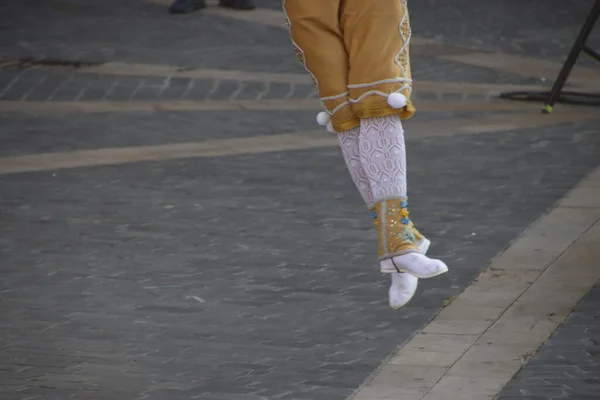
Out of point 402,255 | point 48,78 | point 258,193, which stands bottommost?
Answer: point 48,78

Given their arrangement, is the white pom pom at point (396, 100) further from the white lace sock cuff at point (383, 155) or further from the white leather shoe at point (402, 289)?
the white leather shoe at point (402, 289)

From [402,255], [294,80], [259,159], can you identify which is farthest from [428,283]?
[294,80]

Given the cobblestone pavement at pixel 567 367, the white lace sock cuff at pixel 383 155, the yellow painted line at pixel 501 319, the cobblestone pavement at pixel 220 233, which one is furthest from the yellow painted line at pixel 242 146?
the white lace sock cuff at pixel 383 155

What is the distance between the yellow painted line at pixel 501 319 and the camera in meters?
5.20

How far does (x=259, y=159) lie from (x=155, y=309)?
289 centimetres

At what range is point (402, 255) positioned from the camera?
5.03 metres

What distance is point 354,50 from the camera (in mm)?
4938

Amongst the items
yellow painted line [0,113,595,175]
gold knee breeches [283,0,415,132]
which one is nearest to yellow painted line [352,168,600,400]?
gold knee breeches [283,0,415,132]

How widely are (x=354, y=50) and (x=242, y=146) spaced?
4.31 metres

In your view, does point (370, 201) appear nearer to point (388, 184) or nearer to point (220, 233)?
point (388, 184)

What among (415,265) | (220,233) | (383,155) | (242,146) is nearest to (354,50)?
(383,155)

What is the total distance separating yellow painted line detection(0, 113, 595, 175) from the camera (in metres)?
8.85

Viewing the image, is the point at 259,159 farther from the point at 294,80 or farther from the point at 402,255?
the point at 402,255

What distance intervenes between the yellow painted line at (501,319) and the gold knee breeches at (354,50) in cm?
102
